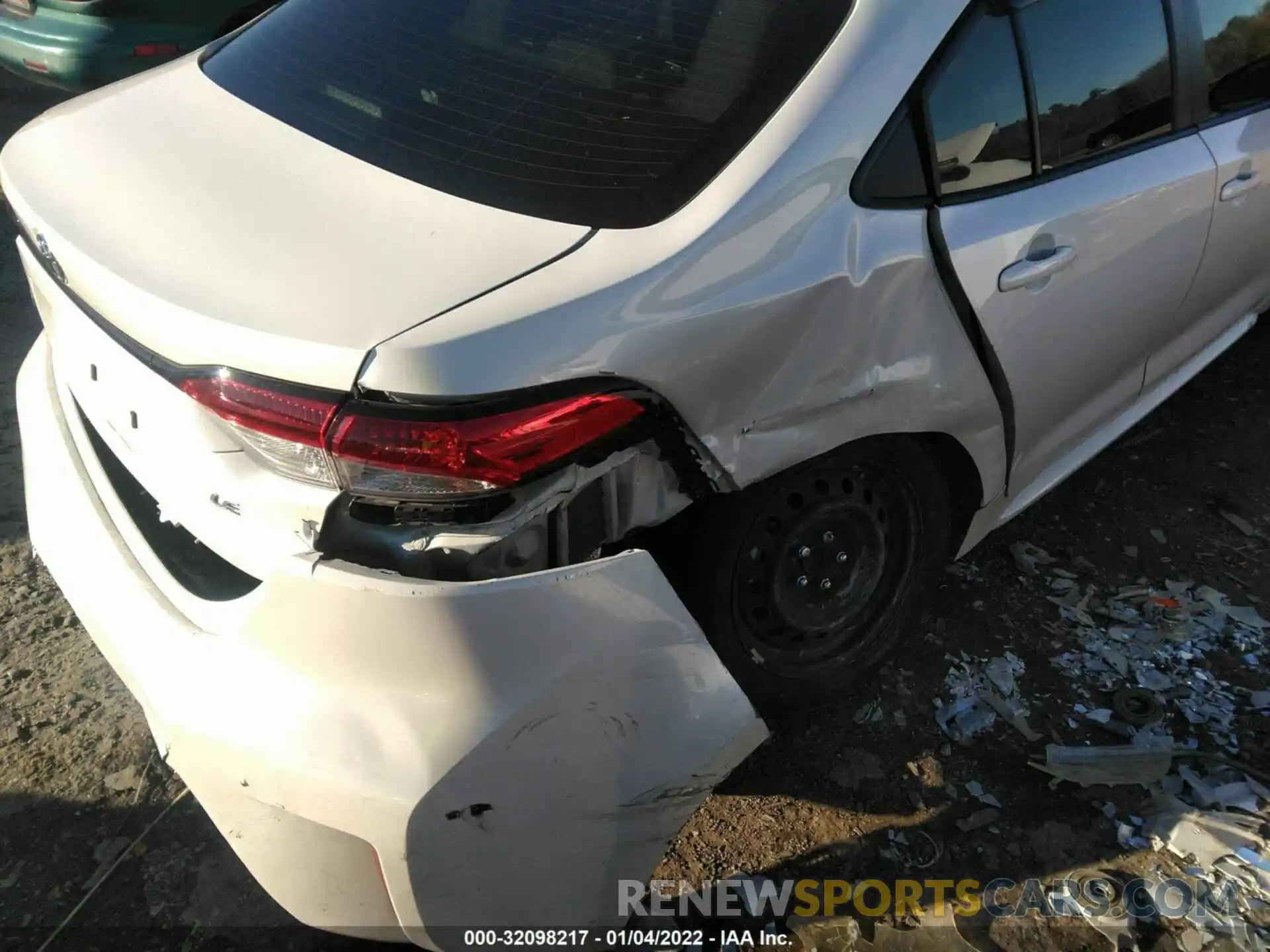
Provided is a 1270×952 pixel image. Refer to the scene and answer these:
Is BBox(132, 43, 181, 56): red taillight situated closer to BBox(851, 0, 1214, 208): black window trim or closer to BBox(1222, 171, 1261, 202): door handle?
BBox(851, 0, 1214, 208): black window trim

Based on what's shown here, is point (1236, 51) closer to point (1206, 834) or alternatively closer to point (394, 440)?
point (1206, 834)

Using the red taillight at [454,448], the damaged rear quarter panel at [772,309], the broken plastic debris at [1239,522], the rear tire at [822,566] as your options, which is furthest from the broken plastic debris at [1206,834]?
the red taillight at [454,448]

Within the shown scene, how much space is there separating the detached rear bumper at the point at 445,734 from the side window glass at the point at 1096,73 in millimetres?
1368

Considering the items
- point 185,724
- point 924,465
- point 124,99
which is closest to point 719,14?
point 924,465

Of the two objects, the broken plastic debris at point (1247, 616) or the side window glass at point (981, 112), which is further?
the broken plastic debris at point (1247, 616)

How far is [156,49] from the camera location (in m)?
4.65

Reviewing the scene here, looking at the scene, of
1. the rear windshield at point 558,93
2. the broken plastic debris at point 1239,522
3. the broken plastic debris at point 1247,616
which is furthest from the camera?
the broken plastic debris at point 1239,522

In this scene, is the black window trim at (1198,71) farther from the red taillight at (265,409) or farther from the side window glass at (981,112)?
the red taillight at (265,409)

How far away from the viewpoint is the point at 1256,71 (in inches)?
101

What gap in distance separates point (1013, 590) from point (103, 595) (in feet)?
7.40

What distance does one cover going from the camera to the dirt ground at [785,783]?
194 centimetres

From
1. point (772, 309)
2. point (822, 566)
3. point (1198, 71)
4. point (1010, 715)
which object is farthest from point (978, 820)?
point (1198, 71)

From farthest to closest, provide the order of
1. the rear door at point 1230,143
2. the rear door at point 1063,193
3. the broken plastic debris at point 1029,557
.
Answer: the broken plastic debris at point 1029,557, the rear door at point 1230,143, the rear door at point 1063,193

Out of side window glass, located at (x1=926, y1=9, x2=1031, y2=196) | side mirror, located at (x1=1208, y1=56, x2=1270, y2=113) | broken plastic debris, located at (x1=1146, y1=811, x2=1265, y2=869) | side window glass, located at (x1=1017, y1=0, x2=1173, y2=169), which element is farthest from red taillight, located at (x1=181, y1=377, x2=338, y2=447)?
side mirror, located at (x1=1208, y1=56, x2=1270, y2=113)
